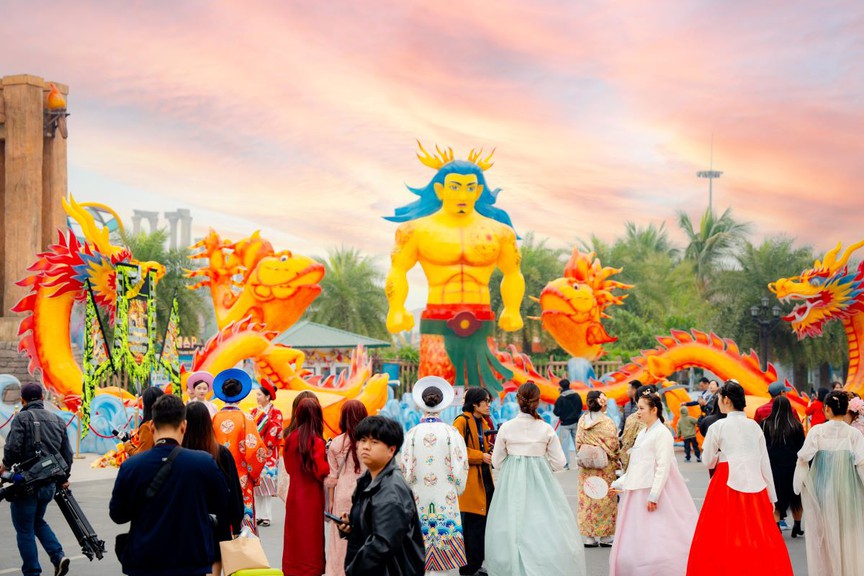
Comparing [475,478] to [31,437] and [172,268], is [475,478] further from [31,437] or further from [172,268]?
[172,268]

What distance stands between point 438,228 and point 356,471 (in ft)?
36.3

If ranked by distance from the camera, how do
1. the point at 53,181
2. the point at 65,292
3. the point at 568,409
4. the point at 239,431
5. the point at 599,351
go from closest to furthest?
the point at 239,431 → the point at 568,409 → the point at 65,292 → the point at 599,351 → the point at 53,181

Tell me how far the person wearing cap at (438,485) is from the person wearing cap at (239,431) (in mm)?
1276

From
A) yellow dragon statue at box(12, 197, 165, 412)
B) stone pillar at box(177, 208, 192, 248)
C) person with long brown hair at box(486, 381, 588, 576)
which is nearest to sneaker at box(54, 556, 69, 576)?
person with long brown hair at box(486, 381, 588, 576)

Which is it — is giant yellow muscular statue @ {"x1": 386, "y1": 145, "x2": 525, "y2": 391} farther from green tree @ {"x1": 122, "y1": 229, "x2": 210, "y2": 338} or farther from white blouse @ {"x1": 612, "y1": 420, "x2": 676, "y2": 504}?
green tree @ {"x1": 122, "y1": 229, "x2": 210, "y2": 338}

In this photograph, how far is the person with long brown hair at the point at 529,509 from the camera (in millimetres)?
7426

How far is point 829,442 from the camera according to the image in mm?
7801

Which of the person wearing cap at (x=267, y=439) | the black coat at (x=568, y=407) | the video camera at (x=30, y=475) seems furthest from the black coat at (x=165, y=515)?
the black coat at (x=568, y=407)

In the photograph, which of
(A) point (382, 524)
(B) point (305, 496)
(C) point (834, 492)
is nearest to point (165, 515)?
(A) point (382, 524)

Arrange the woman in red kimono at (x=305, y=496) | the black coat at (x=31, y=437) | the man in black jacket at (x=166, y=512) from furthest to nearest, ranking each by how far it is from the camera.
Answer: the black coat at (x=31, y=437), the woman in red kimono at (x=305, y=496), the man in black jacket at (x=166, y=512)

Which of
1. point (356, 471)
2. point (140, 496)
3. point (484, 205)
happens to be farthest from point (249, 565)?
point (484, 205)

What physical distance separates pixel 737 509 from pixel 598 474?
239 centimetres

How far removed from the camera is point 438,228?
18.0m

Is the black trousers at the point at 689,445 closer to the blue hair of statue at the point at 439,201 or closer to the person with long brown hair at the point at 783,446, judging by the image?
the blue hair of statue at the point at 439,201
